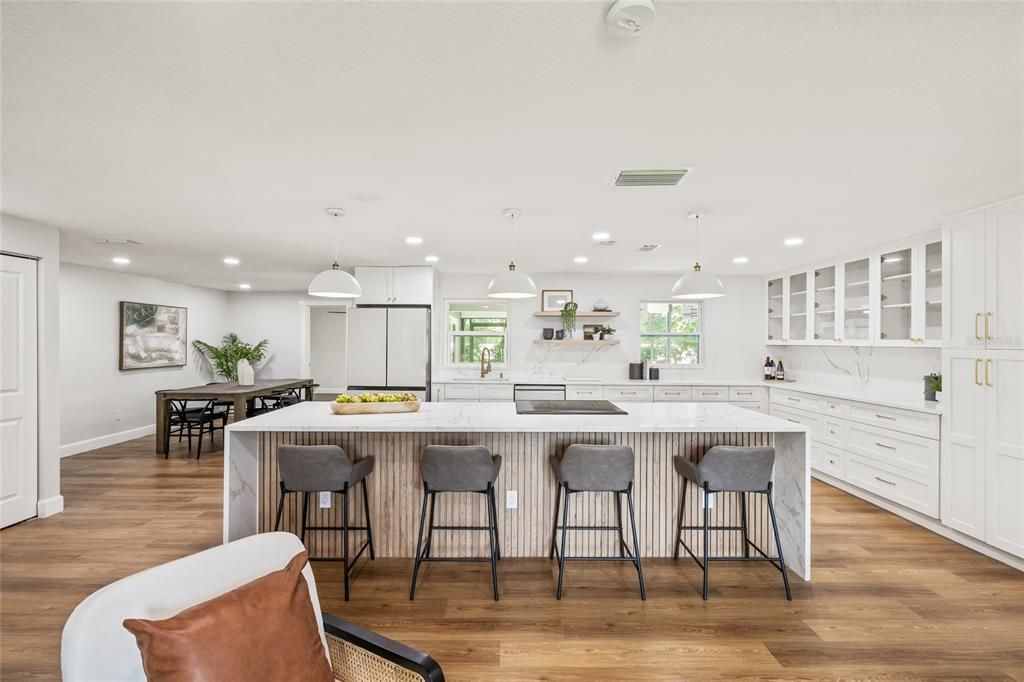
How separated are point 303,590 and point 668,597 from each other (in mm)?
2048

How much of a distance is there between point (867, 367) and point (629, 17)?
502 cm

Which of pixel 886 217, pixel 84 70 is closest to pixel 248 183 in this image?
pixel 84 70

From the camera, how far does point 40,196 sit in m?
2.98

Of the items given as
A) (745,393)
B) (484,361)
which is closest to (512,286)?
(484,361)

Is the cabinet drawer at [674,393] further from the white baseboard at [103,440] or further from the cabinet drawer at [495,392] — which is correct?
the white baseboard at [103,440]

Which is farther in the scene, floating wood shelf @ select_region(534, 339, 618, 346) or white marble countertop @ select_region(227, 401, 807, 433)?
floating wood shelf @ select_region(534, 339, 618, 346)

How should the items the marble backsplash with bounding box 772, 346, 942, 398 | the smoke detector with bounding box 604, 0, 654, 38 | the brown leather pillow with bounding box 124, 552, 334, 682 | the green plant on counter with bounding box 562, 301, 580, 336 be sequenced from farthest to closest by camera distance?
the green plant on counter with bounding box 562, 301, 580, 336
the marble backsplash with bounding box 772, 346, 942, 398
the smoke detector with bounding box 604, 0, 654, 38
the brown leather pillow with bounding box 124, 552, 334, 682

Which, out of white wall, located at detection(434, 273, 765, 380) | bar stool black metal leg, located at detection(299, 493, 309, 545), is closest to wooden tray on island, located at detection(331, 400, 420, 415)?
bar stool black metal leg, located at detection(299, 493, 309, 545)

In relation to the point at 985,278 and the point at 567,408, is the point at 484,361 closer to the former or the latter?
the point at 567,408

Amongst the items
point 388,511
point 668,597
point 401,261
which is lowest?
point 668,597

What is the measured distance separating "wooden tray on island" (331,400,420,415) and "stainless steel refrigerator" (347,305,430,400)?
91.9 inches

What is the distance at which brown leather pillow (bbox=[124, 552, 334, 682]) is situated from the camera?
3.53 ft

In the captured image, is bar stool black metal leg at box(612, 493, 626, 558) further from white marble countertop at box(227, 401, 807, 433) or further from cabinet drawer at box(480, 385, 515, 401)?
cabinet drawer at box(480, 385, 515, 401)

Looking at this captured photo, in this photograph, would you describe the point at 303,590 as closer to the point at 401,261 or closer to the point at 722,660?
the point at 722,660
